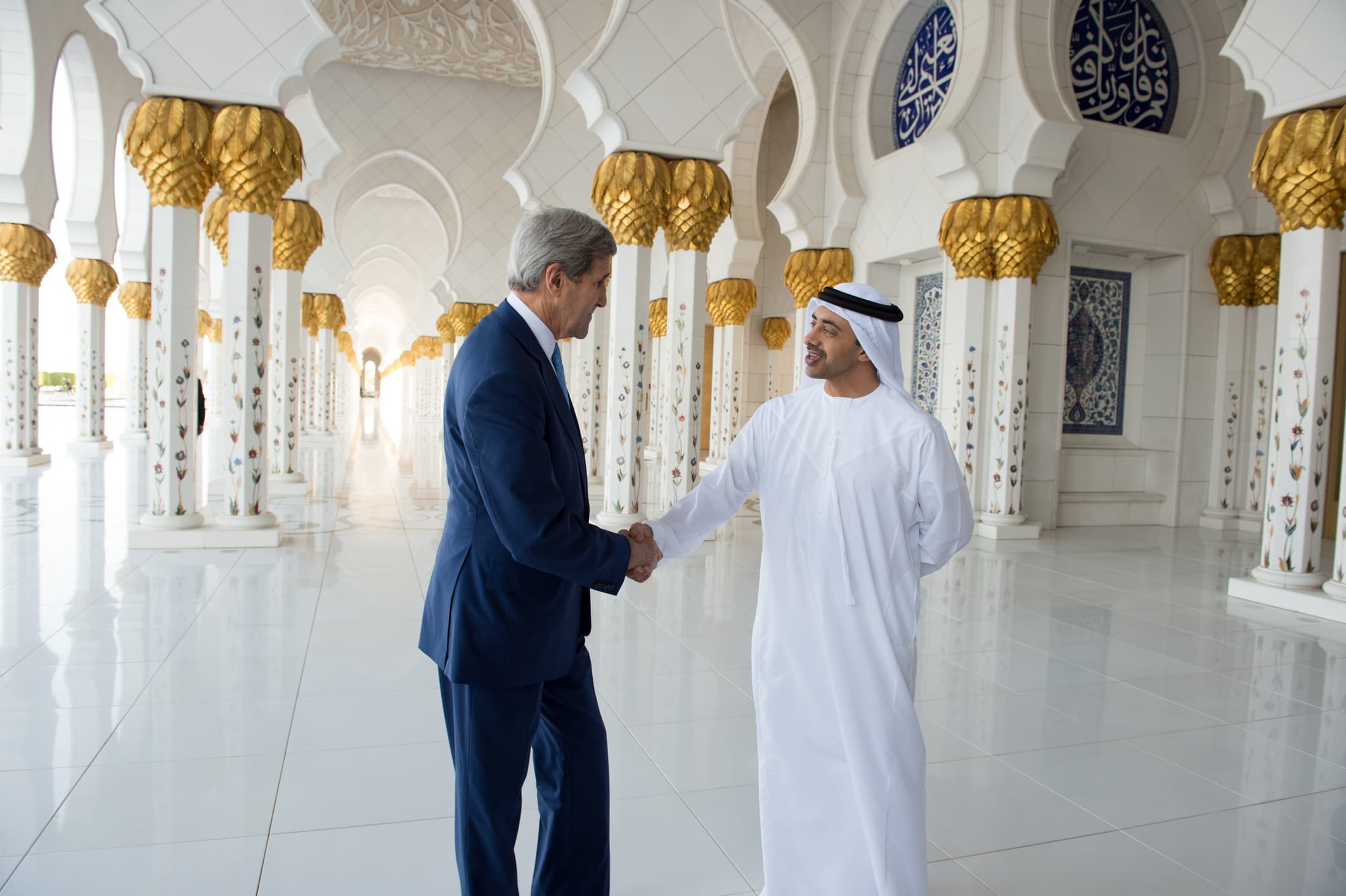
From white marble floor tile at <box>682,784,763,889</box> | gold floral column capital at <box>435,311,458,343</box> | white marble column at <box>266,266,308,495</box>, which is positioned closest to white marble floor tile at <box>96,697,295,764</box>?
white marble floor tile at <box>682,784,763,889</box>

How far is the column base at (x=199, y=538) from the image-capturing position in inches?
199

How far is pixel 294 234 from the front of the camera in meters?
7.91

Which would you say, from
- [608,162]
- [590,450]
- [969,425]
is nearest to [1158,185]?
[969,425]

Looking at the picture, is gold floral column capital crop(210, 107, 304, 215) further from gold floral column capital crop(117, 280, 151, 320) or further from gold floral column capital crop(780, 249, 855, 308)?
gold floral column capital crop(117, 280, 151, 320)

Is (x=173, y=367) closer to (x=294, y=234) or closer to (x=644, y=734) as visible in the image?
(x=294, y=234)

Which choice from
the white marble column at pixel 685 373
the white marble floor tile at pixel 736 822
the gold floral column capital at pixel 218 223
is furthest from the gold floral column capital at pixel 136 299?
the white marble floor tile at pixel 736 822

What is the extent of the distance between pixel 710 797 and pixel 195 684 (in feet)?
5.78

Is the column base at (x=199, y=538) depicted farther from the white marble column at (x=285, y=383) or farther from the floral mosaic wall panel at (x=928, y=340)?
the floral mosaic wall panel at (x=928, y=340)

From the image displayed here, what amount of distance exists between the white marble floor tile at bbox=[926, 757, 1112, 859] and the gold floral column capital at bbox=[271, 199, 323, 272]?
7.35 m

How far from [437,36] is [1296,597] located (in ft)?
33.0

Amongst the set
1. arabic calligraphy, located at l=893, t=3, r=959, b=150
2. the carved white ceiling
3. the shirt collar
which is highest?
the carved white ceiling

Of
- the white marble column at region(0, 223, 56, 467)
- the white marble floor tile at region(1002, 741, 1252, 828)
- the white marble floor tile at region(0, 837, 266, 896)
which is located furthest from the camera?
the white marble column at region(0, 223, 56, 467)

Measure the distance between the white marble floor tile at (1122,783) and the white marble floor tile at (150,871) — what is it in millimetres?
1944

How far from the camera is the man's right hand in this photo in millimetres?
1578
